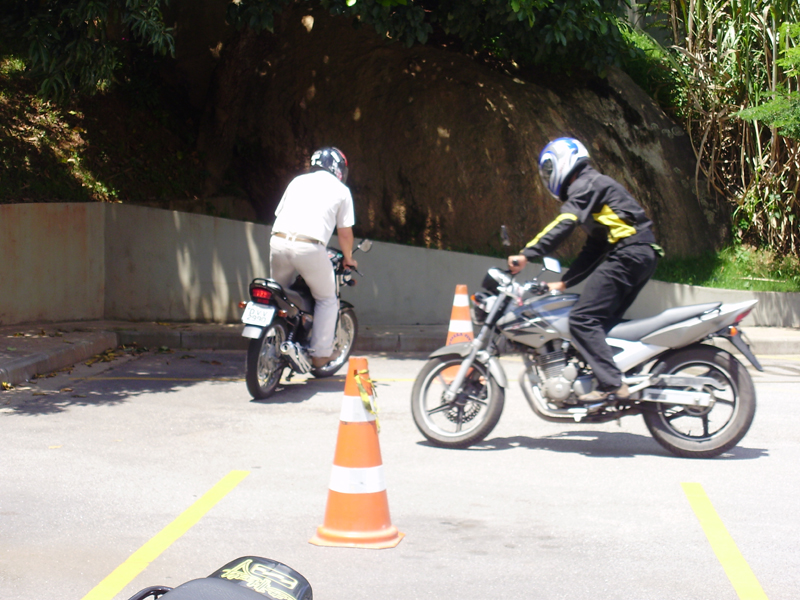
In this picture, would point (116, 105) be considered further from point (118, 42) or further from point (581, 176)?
point (581, 176)

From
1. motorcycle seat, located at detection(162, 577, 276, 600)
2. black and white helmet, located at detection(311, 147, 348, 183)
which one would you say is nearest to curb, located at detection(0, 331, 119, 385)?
black and white helmet, located at detection(311, 147, 348, 183)

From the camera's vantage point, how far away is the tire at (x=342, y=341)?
8.18 m

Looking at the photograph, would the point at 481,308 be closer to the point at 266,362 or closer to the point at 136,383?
the point at 266,362

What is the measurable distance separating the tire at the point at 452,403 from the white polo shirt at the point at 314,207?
1904mm

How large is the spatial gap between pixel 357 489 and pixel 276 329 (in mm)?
3431

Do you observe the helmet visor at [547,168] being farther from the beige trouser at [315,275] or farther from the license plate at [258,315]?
the license plate at [258,315]

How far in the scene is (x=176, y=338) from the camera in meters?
10.4

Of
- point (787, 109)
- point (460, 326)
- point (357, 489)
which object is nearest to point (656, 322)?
point (357, 489)

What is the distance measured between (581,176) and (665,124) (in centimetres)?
1007

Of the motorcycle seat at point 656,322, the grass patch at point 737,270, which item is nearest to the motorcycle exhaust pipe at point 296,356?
the motorcycle seat at point 656,322

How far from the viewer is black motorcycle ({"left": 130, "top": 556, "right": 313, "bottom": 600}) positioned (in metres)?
1.50

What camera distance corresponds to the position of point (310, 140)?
13781mm

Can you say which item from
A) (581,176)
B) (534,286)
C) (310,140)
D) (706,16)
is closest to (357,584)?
(534,286)

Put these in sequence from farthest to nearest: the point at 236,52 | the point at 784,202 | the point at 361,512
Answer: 1. the point at 236,52
2. the point at 784,202
3. the point at 361,512
